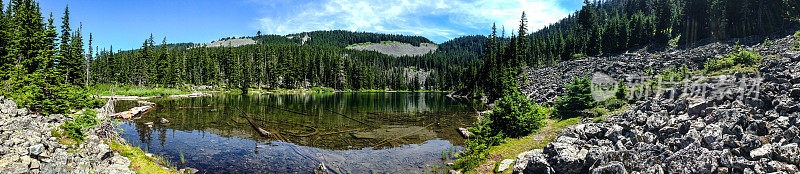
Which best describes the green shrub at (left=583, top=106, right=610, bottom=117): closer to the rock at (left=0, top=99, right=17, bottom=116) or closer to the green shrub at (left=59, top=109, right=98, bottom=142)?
the green shrub at (left=59, top=109, right=98, bottom=142)

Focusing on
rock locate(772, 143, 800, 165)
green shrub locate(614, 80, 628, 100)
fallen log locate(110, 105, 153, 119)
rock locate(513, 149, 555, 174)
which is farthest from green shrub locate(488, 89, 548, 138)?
fallen log locate(110, 105, 153, 119)

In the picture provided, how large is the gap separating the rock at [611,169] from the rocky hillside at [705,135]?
2 centimetres

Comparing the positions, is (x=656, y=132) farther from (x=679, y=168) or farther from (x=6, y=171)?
(x=6, y=171)

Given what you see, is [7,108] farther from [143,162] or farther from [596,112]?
[596,112]

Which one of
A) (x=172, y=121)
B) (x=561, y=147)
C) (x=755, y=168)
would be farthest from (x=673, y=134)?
(x=172, y=121)

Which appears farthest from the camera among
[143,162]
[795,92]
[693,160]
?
[143,162]

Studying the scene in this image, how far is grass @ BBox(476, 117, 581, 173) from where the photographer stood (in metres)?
13.9

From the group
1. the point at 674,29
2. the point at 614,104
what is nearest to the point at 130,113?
the point at 614,104

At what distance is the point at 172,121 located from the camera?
94.4 ft

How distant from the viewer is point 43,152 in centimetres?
1102

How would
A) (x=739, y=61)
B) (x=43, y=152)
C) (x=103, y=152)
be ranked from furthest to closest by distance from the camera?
(x=739, y=61), (x=103, y=152), (x=43, y=152)

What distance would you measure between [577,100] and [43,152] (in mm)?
30215

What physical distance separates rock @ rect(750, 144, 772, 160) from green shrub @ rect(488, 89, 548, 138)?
11.9 m

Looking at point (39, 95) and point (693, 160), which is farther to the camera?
point (39, 95)
